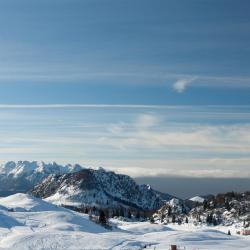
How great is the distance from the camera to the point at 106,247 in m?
81.6

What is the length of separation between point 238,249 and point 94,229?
90607 millimetres

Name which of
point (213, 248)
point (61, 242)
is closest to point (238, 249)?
point (213, 248)

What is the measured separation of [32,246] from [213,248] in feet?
101

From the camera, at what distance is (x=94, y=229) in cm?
16788

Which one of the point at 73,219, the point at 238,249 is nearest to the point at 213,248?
the point at 238,249

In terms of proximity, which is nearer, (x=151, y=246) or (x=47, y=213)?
(x=151, y=246)

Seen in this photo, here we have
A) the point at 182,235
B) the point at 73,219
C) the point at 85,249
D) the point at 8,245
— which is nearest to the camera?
the point at 85,249

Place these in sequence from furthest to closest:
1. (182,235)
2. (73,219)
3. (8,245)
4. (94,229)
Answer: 1. (73,219)
2. (94,229)
3. (182,235)
4. (8,245)

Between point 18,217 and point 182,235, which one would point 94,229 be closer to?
point 18,217

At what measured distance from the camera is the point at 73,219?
611 ft

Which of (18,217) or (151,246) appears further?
(18,217)

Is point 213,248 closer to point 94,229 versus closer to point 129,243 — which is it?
point 129,243

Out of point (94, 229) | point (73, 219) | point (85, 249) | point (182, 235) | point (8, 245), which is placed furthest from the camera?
point (73, 219)

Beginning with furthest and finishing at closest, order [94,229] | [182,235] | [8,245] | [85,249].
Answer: [94,229]
[182,235]
[8,245]
[85,249]
